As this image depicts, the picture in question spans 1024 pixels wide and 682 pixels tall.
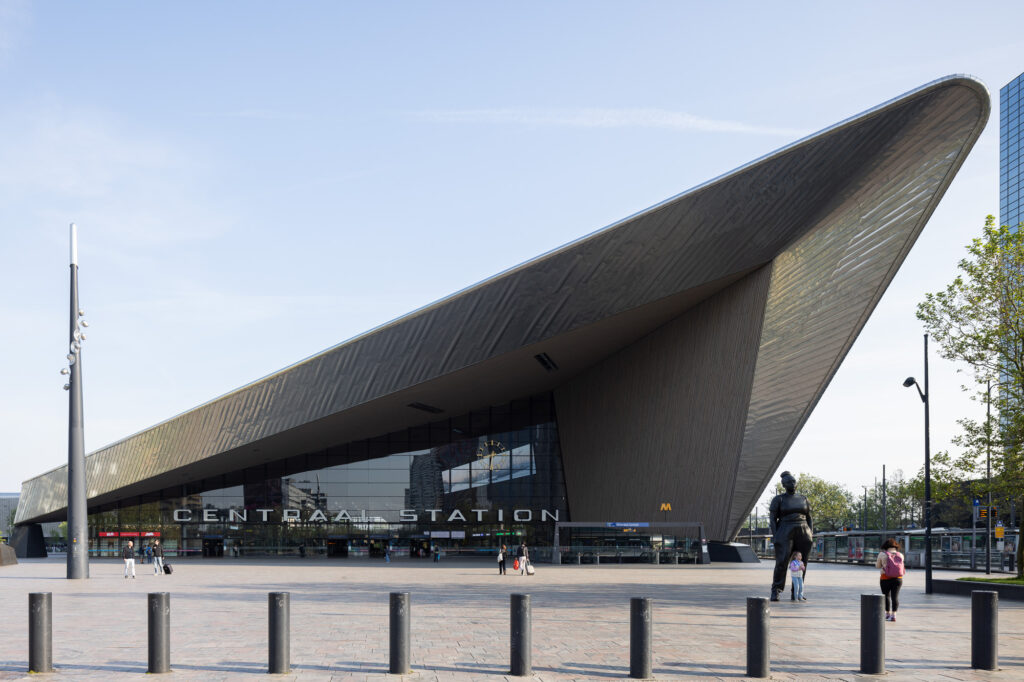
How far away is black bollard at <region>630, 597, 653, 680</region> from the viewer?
8164 millimetres

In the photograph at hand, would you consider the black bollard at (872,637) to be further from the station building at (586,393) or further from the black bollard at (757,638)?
the station building at (586,393)

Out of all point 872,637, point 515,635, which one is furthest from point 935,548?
point 515,635

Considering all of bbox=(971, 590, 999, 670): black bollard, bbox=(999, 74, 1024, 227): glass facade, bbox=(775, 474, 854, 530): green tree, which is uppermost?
bbox=(999, 74, 1024, 227): glass facade

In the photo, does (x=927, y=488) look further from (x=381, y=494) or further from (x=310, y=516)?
(x=310, y=516)

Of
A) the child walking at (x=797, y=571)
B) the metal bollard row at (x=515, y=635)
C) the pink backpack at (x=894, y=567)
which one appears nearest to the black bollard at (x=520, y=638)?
the metal bollard row at (x=515, y=635)

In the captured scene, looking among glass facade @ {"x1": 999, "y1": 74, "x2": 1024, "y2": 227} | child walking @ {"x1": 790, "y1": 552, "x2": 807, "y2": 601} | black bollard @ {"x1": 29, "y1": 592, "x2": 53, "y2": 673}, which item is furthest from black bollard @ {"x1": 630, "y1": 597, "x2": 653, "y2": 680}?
glass facade @ {"x1": 999, "y1": 74, "x2": 1024, "y2": 227}

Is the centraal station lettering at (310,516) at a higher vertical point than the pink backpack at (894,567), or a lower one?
lower

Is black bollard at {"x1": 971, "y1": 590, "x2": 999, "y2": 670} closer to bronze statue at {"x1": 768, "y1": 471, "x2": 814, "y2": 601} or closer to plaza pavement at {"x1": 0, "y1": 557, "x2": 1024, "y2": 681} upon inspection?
plaza pavement at {"x1": 0, "y1": 557, "x2": 1024, "y2": 681}

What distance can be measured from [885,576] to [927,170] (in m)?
14.4

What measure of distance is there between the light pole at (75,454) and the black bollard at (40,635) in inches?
754

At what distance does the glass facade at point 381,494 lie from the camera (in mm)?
45125

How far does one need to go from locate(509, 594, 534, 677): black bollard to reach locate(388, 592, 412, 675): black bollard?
0.97 m

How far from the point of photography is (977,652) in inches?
352

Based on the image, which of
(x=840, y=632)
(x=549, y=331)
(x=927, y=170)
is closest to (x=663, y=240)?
(x=549, y=331)
